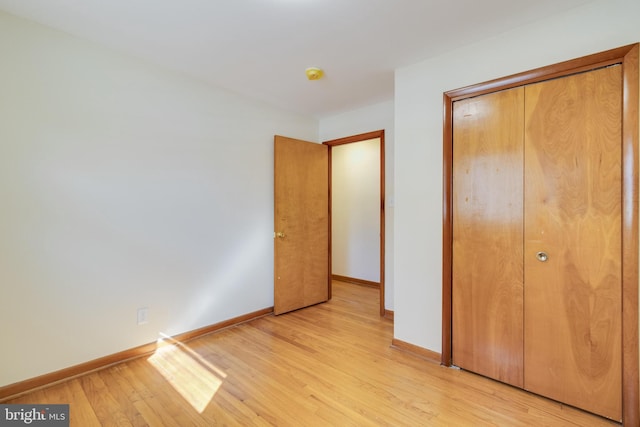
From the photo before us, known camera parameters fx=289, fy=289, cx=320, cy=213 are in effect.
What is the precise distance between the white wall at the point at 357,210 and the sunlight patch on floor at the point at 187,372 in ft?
9.49

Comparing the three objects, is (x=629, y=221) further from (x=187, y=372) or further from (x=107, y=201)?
(x=107, y=201)

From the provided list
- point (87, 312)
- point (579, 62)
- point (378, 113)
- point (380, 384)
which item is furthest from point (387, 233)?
point (87, 312)

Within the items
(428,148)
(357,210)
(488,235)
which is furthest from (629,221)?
(357,210)

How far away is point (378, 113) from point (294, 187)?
4.23ft

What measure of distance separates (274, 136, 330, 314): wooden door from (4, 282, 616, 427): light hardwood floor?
85cm

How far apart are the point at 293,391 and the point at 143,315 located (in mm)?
1390

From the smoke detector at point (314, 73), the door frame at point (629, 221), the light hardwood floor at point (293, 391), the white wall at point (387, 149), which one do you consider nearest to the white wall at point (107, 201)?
the light hardwood floor at point (293, 391)

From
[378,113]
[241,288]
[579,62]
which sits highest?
[378,113]

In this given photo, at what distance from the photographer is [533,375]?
1842mm

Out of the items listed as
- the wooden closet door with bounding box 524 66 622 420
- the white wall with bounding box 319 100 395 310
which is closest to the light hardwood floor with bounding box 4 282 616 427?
the wooden closet door with bounding box 524 66 622 420

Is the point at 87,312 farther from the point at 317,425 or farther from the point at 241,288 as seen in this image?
the point at 317,425

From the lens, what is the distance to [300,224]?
347 cm

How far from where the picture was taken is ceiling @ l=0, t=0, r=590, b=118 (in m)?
1.69

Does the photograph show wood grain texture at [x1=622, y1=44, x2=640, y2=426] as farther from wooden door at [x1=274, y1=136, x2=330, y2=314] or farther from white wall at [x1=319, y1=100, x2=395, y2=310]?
wooden door at [x1=274, y1=136, x2=330, y2=314]
